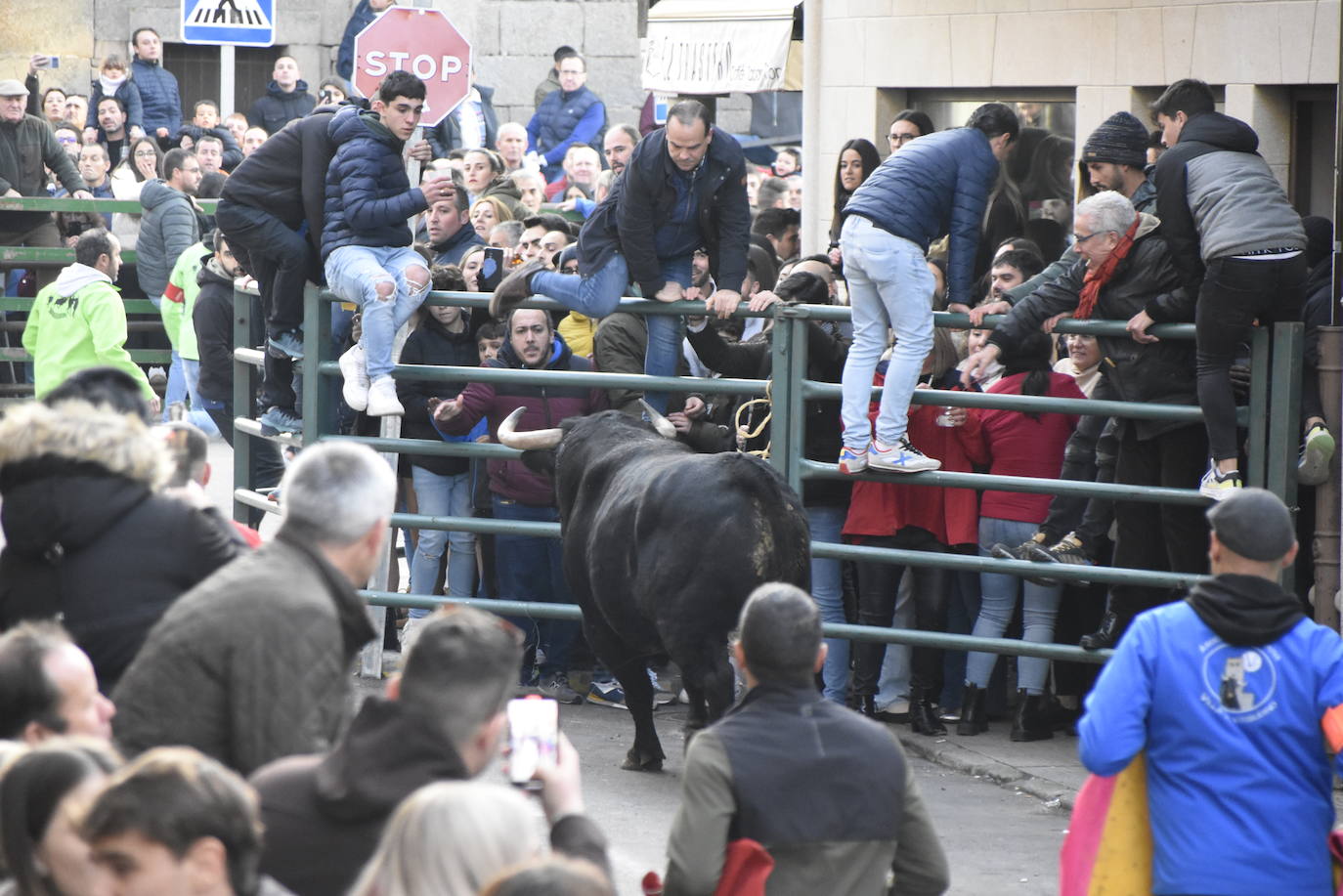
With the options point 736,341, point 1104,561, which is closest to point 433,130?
point 736,341

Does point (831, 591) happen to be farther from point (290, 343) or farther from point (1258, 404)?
point (290, 343)

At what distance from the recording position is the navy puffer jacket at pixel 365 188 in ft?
28.8

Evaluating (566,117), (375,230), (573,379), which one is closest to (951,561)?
(573,379)

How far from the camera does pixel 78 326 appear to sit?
12.0m

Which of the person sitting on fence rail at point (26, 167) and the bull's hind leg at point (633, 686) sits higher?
the person sitting on fence rail at point (26, 167)

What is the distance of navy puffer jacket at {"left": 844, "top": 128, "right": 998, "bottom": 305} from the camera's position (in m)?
7.94

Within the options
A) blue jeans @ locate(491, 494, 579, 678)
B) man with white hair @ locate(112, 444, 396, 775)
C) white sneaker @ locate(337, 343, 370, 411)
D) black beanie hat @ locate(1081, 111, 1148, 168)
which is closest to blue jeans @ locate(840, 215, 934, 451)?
black beanie hat @ locate(1081, 111, 1148, 168)

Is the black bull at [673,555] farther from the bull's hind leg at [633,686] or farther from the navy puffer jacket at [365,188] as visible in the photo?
the navy puffer jacket at [365,188]

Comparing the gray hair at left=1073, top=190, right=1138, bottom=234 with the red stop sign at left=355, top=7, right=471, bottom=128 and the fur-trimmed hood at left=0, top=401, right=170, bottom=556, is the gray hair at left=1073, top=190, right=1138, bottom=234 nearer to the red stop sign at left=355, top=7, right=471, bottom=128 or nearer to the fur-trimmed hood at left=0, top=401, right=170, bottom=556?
the fur-trimmed hood at left=0, top=401, right=170, bottom=556

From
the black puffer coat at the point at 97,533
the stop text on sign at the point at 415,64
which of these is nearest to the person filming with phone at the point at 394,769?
the black puffer coat at the point at 97,533

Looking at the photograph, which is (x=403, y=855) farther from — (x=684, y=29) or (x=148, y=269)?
(x=148, y=269)

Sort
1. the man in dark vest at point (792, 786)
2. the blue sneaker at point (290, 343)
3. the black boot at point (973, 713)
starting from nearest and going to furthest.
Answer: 1. the man in dark vest at point (792, 786)
2. the black boot at point (973, 713)
3. the blue sneaker at point (290, 343)

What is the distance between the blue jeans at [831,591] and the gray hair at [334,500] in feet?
15.1

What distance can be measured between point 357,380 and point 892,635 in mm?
2777
